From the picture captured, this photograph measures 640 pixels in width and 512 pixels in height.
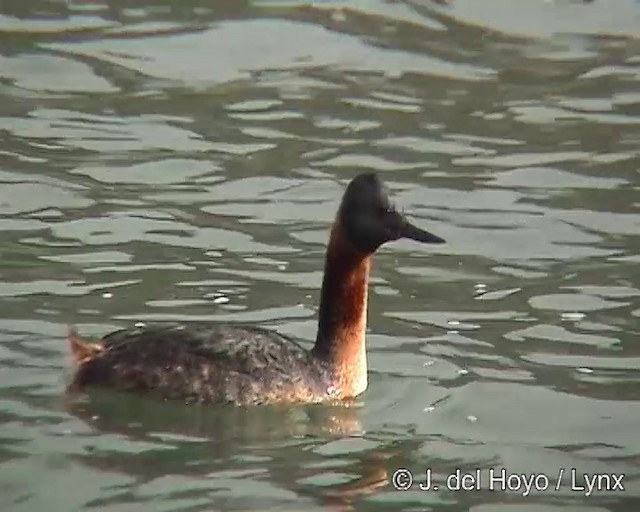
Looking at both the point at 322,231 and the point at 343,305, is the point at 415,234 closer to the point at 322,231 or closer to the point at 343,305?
the point at 343,305

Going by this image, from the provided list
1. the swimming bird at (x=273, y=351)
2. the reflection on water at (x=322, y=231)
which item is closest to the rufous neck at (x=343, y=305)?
the swimming bird at (x=273, y=351)

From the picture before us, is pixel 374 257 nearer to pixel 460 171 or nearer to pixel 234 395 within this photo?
pixel 460 171

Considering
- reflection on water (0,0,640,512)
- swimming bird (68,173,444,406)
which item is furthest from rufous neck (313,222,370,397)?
reflection on water (0,0,640,512)

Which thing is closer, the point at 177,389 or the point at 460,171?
the point at 177,389

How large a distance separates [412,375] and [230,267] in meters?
1.83

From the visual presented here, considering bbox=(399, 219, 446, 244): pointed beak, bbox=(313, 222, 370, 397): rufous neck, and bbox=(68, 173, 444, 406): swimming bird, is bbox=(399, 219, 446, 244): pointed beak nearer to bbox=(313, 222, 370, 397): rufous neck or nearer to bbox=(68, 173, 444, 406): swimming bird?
bbox=(68, 173, 444, 406): swimming bird

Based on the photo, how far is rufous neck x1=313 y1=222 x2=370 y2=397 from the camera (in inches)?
403

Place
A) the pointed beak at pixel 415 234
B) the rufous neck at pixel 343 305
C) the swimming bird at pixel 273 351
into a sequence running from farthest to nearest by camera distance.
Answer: the rufous neck at pixel 343 305
the pointed beak at pixel 415 234
the swimming bird at pixel 273 351

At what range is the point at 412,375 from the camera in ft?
33.8

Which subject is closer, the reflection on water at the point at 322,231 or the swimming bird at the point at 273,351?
the reflection on water at the point at 322,231

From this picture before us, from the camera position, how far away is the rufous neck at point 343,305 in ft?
33.6

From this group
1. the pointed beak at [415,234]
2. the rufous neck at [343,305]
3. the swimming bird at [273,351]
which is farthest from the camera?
the rufous neck at [343,305]

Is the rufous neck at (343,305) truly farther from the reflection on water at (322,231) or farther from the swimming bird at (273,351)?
the reflection on water at (322,231)

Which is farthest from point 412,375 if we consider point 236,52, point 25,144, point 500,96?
point 236,52
